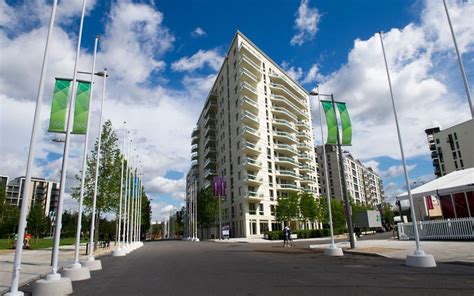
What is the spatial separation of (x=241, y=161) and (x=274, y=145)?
9.39 meters

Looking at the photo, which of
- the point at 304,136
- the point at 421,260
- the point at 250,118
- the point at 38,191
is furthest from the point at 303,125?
the point at 38,191

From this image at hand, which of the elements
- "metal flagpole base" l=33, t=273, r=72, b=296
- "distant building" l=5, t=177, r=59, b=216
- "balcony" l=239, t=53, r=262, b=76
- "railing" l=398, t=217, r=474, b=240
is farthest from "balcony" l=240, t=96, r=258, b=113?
"distant building" l=5, t=177, r=59, b=216

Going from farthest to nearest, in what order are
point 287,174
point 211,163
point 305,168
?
point 211,163, point 305,168, point 287,174

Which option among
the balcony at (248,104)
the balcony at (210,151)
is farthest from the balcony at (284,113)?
the balcony at (210,151)

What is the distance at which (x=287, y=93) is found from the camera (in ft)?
246

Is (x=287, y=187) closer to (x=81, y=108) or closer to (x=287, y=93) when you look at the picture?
(x=287, y=93)

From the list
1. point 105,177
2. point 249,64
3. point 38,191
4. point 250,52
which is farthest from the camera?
point 38,191

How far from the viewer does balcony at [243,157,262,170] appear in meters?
60.2

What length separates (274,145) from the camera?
68.2m

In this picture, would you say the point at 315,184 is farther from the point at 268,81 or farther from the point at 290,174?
the point at 268,81

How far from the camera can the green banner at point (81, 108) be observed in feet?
41.9

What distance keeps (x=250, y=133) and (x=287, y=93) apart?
18042 millimetres

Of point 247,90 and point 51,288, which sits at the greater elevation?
point 247,90

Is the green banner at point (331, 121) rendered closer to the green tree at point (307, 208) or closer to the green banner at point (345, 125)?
the green banner at point (345, 125)
